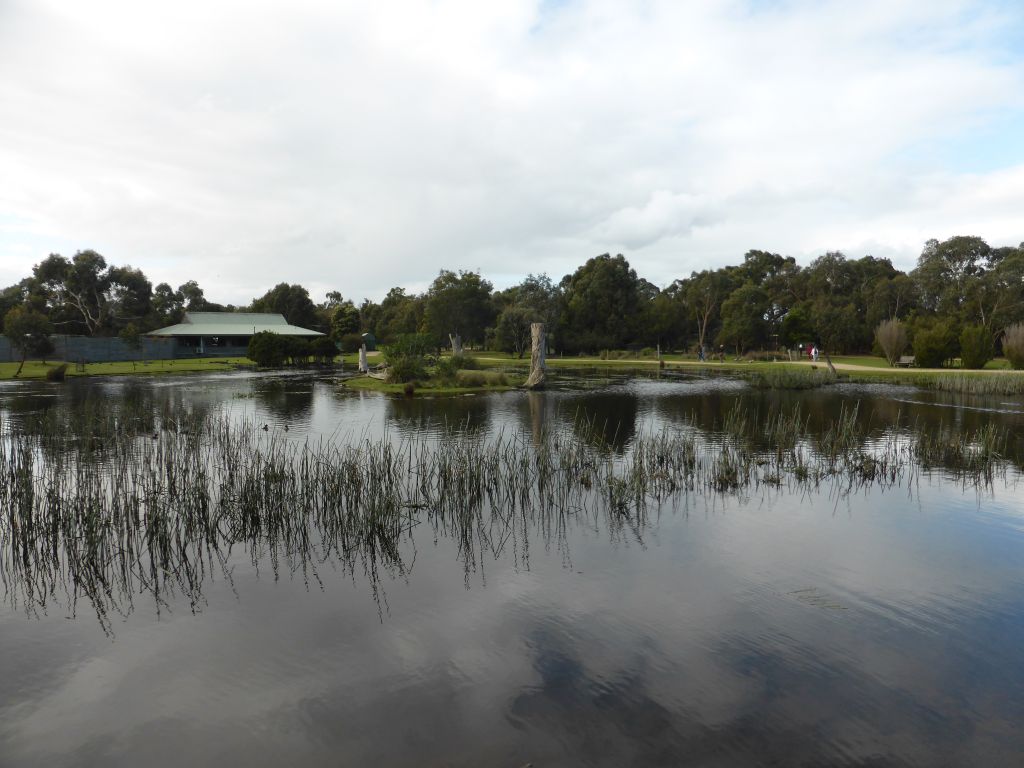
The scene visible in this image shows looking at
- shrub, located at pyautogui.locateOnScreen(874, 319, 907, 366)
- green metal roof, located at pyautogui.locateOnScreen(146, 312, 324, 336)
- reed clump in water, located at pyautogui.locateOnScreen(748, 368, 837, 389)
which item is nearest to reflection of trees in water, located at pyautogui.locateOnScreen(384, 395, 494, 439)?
reed clump in water, located at pyautogui.locateOnScreen(748, 368, 837, 389)

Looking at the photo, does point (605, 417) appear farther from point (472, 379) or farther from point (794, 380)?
point (794, 380)

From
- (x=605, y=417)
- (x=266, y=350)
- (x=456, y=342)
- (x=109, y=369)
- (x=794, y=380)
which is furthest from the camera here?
(x=456, y=342)

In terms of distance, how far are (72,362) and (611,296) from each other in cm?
4809

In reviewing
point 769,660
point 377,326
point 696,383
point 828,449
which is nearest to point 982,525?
point 828,449

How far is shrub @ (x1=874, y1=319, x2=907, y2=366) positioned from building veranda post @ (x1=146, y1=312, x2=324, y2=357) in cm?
5203

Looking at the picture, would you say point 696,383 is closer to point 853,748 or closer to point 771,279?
point 853,748

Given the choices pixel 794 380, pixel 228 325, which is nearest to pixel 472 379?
pixel 794 380

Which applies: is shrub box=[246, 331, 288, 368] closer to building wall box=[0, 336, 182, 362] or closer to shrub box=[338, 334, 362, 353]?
building wall box=[0, 336, 182, 362]

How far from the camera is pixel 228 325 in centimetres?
6538

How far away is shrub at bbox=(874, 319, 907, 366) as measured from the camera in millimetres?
46375

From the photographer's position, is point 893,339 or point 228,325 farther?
point 228,325

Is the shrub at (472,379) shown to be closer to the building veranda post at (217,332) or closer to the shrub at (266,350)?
the shrub at (266,350)

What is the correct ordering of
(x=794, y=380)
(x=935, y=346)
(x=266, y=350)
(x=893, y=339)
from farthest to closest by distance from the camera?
(x=266, y=350) → (x=893, y=339) → (x=935, y=346) → (x=794, y=380)

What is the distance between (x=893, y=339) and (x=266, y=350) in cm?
4780
